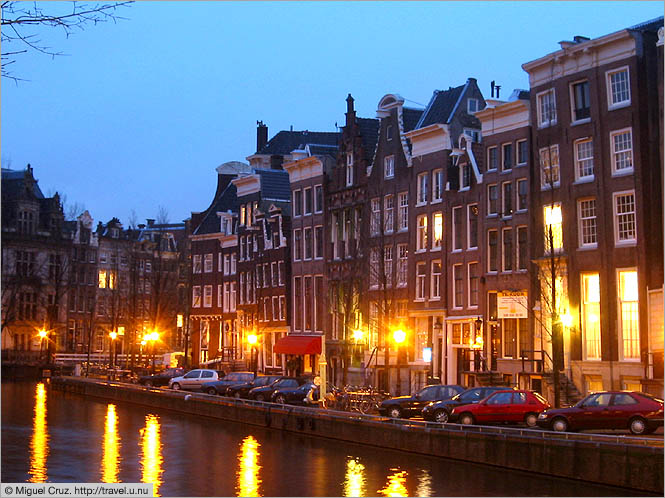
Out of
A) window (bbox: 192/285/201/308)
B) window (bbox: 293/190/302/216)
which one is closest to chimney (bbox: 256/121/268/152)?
window (bbox: 192/285/201/308)

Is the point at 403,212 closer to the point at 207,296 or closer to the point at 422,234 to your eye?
the point at 422,234

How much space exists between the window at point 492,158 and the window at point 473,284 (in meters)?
5.19

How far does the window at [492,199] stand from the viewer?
56.1 metres

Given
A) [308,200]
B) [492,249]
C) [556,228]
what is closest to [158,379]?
[308,200]

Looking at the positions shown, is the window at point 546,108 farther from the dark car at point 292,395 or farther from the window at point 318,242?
the window at point 318,242

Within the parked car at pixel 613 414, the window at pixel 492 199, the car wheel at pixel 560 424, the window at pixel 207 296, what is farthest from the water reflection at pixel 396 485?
the window at pixel 207 296

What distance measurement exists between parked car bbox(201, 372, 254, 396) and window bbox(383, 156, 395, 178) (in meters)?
14.6

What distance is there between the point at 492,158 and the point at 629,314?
1313 centimetres

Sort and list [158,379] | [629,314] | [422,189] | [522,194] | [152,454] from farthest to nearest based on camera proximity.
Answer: [158,379], [422,189], [522,194], [629,314], [152,454]

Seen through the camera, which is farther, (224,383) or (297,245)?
(297,245)

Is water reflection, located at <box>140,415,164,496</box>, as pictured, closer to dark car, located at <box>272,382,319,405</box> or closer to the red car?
dark car, located at <box>272,382,319,405</box>

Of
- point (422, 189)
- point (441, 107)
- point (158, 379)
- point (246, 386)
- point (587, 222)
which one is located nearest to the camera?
point (587, 222)

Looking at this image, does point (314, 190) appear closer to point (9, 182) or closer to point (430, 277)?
point (430, 277)

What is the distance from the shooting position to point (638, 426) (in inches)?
1330
